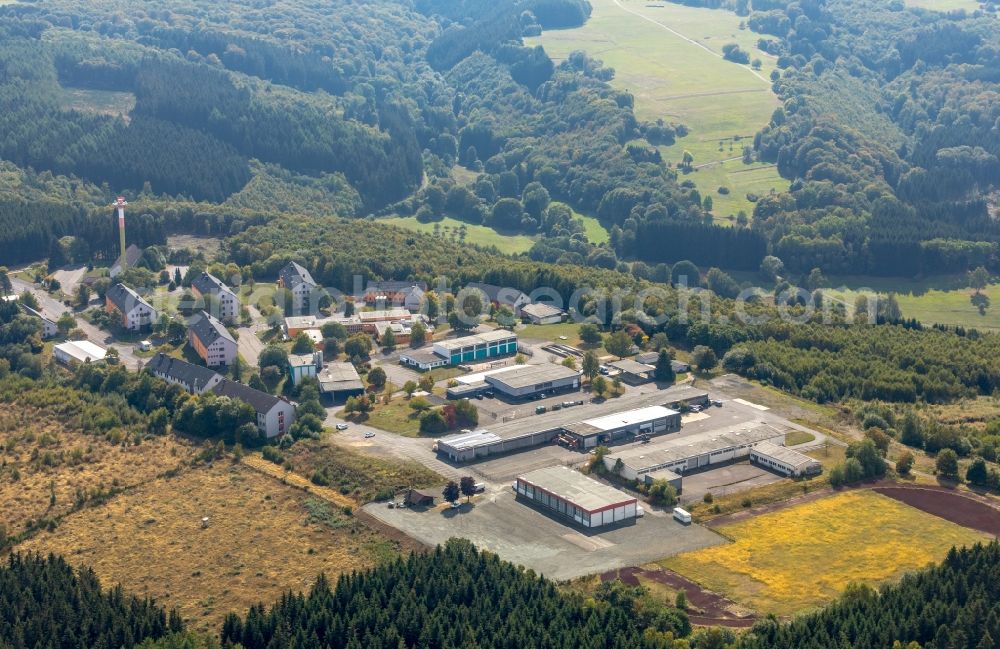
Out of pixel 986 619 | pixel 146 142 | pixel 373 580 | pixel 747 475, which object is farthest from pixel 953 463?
pixel 146 142

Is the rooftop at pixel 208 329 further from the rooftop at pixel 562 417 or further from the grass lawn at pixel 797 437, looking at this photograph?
the grass lawn at pixel 797 437

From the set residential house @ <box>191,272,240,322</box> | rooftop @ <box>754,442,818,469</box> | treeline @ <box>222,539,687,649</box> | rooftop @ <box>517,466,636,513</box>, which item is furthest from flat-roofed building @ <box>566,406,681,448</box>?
residential house @ <box>191,272,240,322</box>

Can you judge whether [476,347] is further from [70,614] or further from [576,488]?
[70,614]

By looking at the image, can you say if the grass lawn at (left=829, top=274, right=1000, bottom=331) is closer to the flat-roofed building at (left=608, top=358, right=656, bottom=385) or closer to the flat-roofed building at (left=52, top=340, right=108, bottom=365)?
the flat-roofed building at (left=608, top=358, right=656, bottom=385)

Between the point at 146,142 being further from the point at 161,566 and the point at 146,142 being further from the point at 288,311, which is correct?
the point at 161,566

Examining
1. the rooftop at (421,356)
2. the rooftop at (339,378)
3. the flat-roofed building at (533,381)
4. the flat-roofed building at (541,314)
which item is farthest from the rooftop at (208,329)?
the flat-roofed building at (541,314)
